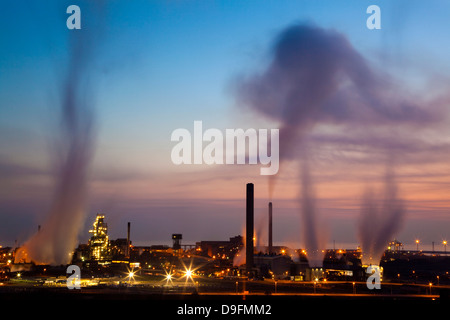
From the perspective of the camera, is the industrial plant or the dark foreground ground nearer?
the dark foreground ground

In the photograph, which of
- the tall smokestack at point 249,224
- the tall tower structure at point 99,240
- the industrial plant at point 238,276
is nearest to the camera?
the industrial plant at point 238,276

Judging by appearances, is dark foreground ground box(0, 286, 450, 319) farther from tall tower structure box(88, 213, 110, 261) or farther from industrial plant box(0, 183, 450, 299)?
tall tower structure box(88, 213, 110, 261)

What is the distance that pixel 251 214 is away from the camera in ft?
375

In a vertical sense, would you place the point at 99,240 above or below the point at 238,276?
above

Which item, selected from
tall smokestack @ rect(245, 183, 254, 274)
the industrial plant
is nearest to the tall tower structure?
the industrial plant

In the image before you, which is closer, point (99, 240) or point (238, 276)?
point (238, 276)

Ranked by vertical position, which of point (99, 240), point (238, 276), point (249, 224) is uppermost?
point (249, 224)
